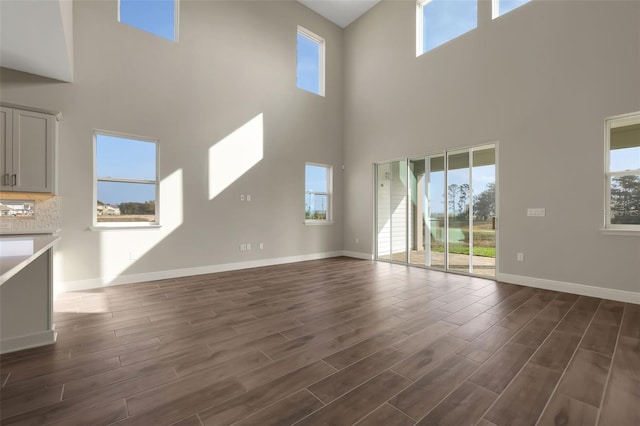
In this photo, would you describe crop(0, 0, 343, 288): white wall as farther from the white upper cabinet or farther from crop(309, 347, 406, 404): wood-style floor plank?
crop(309, 347, 406, 404): wood-style floor plank

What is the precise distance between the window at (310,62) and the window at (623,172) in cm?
555

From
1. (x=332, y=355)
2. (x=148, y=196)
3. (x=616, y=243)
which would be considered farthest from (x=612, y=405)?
(x=148, y=196)

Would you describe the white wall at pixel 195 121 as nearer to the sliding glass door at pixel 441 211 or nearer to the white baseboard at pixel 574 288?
the sliding glass door at pixel 441 211

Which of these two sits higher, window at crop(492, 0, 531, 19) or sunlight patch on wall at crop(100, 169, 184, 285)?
window at crop(492, 0, 531, 19)

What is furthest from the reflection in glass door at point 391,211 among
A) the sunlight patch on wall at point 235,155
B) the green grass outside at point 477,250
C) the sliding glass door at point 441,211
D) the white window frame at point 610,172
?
the white window frame at point 610,172

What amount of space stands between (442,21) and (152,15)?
17.4 ft

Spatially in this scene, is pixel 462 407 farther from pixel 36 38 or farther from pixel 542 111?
pixel 36 38

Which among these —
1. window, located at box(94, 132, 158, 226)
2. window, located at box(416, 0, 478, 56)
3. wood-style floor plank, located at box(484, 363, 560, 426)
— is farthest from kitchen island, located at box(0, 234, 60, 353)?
window, located at box(416, 0, 478, 56)

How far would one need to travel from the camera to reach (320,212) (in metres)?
7.05

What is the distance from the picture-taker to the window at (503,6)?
452 centimetres

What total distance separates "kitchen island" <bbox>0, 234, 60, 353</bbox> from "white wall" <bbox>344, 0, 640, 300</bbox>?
18.8ft

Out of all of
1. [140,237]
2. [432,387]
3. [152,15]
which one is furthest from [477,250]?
[152,15]

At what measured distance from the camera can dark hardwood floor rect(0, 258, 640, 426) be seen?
5.11 ft

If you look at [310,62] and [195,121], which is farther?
[310,62]
